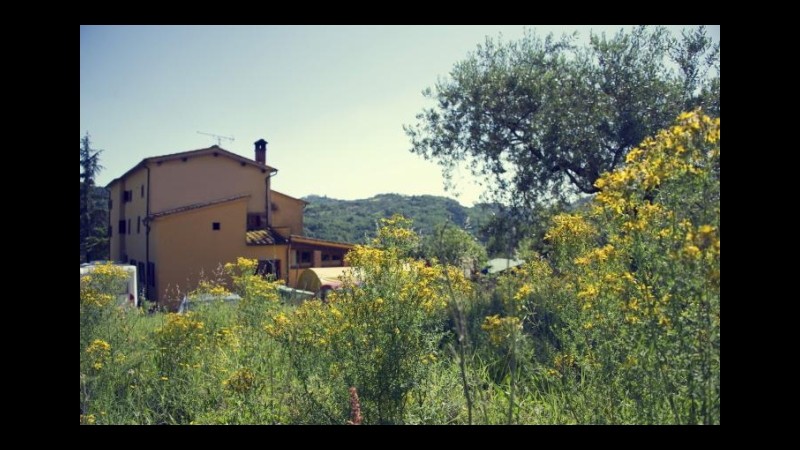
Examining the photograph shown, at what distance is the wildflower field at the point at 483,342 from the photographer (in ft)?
8.59

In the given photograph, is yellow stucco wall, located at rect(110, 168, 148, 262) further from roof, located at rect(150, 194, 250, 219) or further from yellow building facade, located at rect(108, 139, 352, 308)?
roof, located at rect(150, 194, 250, 219)

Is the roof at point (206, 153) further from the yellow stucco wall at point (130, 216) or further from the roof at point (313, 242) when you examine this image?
the roof at point (313, 242)

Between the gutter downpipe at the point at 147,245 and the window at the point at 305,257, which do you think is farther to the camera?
the window at the point at 305,257

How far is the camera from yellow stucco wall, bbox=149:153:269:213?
53.4 feet

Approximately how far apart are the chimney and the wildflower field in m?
13.1

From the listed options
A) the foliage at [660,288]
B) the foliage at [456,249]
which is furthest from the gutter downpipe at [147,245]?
the foliage at [660,288]

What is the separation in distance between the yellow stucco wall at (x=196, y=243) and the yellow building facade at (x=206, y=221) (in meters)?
0.03

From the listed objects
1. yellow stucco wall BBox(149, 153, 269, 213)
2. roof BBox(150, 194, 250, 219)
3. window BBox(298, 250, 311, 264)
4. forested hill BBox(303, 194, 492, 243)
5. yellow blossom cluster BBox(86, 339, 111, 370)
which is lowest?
yellow blossom cluster BBox(86, 339, 111, 370)

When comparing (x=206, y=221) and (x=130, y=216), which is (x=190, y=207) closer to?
(x=206, y=221)

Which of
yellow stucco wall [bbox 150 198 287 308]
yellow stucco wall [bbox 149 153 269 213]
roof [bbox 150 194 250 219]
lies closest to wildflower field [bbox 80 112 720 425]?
yellow stucco wall [bbox 150 198 287 308]

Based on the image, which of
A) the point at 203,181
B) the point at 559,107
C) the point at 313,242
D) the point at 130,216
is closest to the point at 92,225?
the point at 130,216

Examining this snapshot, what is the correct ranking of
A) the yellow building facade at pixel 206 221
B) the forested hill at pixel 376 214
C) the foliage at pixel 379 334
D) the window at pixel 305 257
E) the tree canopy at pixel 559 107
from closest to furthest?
the foliage at pixel 379 334 → the forested hill at pixel 376 214 → the tree canopy at pixel 559 107 → the yellow building facade at pixel 206 221 → the window at pixel 305 257
